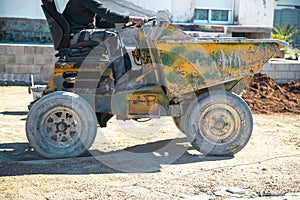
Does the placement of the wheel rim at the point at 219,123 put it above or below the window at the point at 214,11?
below

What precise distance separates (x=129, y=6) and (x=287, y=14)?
15.3 meters

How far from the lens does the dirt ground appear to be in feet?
16.3

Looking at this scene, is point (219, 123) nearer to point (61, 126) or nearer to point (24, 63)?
point (61, 126)

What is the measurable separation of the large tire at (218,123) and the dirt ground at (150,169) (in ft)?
0.53

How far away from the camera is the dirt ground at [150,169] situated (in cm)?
496

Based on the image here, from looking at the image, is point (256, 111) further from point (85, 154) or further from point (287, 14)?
point (287, 14)

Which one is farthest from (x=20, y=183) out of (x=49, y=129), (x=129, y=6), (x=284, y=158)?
(x=129, y=6)

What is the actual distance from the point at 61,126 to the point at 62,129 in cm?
4

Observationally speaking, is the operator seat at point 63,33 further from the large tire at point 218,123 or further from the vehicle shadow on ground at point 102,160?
the large tire at point 218,123

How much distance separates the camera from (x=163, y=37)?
614 centimetres

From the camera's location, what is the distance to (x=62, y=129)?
615cm

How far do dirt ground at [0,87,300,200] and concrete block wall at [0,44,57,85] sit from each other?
410 cm

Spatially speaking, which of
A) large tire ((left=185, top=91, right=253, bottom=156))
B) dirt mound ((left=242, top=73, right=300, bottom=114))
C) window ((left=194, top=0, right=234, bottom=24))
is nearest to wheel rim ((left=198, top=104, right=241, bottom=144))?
large tire ((left=185, top=91, right=253, bottom=156))

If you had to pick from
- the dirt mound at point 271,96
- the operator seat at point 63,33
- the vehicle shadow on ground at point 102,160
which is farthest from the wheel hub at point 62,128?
the dirt mound at point 271,96
